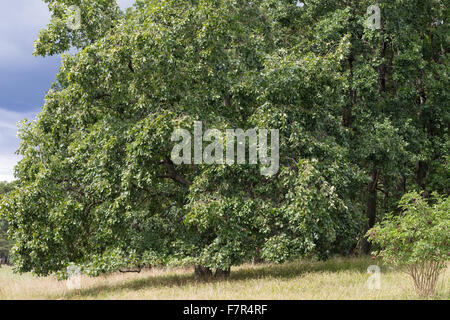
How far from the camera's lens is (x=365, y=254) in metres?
21.1

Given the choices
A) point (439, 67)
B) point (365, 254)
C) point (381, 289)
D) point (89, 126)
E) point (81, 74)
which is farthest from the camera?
point (365, 254)

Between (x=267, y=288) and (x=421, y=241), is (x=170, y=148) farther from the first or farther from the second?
(x=421, y=241)

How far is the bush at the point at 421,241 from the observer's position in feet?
31.2

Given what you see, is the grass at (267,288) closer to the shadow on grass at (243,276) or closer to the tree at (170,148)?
the shadow on grass at (243,276)

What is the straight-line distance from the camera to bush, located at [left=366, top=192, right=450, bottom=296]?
31.2 ft

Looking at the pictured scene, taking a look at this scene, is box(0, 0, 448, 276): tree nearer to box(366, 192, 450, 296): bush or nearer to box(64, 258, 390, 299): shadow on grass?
box(64, 258, 390, 299): shadow on grass

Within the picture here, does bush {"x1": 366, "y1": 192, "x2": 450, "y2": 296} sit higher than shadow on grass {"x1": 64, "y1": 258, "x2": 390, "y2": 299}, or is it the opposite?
bush {"x1": 366, "y1": 192, "x2": 450, "y2": 296}

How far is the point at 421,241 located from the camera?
950 centimetres

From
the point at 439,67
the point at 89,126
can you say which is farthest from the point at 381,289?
the point at 439,67

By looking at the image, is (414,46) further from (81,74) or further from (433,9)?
(81,74)

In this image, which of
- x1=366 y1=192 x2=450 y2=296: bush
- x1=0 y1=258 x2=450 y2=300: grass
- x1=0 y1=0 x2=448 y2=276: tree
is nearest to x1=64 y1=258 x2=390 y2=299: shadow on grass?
x1=0 y1=258 x2=450 y2=300: grass

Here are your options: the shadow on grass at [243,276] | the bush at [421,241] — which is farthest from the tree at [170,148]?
the bush at [421,241]

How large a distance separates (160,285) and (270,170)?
5.60 m

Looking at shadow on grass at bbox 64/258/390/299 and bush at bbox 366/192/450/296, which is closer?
bush at bbox 366/192/450/296
